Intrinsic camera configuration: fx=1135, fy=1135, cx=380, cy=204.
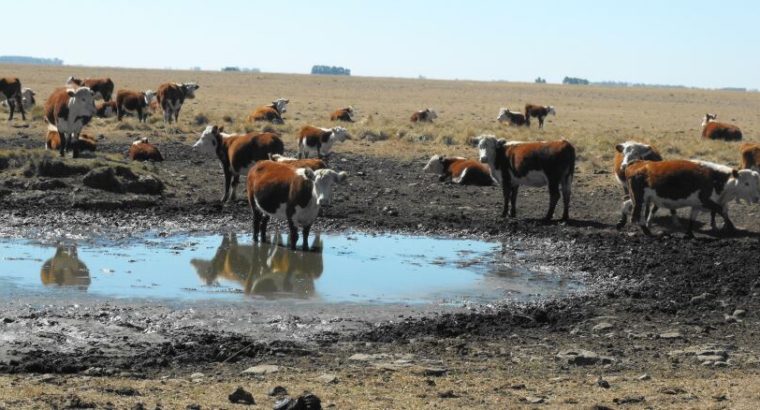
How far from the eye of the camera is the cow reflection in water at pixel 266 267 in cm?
1312

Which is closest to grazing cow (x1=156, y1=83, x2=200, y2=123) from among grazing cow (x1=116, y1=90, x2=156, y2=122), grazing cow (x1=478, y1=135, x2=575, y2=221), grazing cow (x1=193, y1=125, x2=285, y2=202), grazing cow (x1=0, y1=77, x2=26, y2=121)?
grazing cow (x1=116, y1=90, x2=156, y2=122)

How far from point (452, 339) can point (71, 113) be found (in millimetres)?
15068

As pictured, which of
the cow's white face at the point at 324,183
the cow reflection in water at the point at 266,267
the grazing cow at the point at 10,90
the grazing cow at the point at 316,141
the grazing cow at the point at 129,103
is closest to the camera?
the cow reflection in water at the point at 266,267

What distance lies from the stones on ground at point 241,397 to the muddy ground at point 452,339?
0.10 m

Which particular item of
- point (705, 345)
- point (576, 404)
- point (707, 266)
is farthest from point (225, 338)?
point (707, 266)

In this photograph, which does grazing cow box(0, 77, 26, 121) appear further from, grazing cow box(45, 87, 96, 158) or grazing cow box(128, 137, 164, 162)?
grazing cow box(128, 137, 164, 162)

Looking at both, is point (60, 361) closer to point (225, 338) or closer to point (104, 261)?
point (225, 338)

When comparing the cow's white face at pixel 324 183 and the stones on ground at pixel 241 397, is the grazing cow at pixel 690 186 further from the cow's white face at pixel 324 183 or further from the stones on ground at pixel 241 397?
the stones on ground at pixel 241 397

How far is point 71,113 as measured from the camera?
918 inches

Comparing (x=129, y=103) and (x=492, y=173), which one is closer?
(x=492, y=173)

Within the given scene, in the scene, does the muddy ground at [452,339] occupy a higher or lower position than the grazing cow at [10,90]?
lower

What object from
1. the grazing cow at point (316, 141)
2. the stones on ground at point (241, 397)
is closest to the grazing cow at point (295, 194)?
the stones on ground at point (241, 397)

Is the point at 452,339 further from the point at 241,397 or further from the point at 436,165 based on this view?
the point at 436,165

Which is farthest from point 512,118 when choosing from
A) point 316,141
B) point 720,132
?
point 316,141
